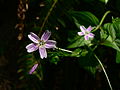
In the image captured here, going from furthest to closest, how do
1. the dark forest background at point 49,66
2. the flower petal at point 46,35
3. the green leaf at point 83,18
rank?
1. the dark forest background at point 49,66
2. the green leaf at point 83,18
3. the flower petal at point 46,35

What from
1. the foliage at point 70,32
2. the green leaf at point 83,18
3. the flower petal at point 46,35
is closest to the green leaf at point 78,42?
the foliage at point 70,32

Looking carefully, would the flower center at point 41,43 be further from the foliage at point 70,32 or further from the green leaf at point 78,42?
the green leaf at point 78,42

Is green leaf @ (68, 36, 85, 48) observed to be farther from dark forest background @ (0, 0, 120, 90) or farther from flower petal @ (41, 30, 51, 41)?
dark forest background @ (0, 0, 120, 90)

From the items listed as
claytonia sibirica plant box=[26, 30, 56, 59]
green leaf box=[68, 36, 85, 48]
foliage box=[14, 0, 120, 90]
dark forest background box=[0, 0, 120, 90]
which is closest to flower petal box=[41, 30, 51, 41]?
claytonia sibirica plant box=[26, 30, 56, 59]

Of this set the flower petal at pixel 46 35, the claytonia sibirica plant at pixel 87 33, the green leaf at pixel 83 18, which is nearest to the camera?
the flower petal at pixel 46 35

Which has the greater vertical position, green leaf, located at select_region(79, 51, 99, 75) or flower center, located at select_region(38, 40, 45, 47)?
flower center, located at select_region(38, 40, 45, 47)

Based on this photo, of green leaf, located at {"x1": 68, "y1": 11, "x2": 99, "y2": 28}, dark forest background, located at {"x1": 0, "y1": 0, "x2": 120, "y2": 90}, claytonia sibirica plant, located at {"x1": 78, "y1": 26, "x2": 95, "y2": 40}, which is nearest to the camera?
claytonia sibirica plant, located at {"x1": 78, "y1": 26, "x2": 95, "y2": 40}

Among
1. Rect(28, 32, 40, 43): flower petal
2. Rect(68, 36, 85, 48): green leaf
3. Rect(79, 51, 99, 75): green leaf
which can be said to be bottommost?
Rect(79, 51, 99, 75): green leaf

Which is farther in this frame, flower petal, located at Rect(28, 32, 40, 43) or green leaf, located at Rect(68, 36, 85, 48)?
green leaf, located at Rect(68, 36, 85, 48)

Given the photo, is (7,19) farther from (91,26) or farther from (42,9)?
(91,26)

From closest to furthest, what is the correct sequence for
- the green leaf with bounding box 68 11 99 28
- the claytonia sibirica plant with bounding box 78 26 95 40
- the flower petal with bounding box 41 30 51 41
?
the flower petal with bounding box 41 30 51 41 < the claytonia sibirica plant with bounding box 78 26 95 40 < the green leaf with bounding box 68 11 99 28

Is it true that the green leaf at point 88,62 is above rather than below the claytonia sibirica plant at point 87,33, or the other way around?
below

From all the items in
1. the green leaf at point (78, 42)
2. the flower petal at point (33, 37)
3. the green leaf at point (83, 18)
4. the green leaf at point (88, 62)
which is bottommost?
the green leaf at point (88, 62)

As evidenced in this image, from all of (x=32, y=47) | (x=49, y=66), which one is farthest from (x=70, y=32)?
(x=49, y=66)
